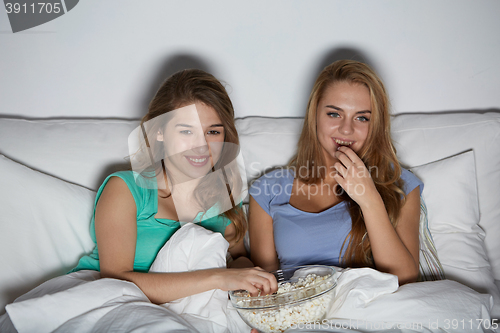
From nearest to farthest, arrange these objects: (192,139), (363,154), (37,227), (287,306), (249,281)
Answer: (287,306) → (249,281) → (37,227) → (192,139) → (363,154)

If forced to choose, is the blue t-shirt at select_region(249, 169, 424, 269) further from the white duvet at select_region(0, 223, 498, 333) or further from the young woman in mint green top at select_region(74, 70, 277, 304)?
the white duvet at select_region(0, 223, 498, 333)

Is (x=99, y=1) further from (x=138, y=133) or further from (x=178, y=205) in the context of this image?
(x=178, y=205)

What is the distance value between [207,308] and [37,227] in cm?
63

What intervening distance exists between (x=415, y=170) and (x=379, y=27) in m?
0.73

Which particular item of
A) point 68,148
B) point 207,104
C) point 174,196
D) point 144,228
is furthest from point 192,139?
point 68,148

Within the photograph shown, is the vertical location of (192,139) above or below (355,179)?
above

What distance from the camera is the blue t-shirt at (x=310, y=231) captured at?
4.41 ft

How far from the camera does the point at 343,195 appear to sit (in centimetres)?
A: 147

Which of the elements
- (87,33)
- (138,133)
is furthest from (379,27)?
(87,33)

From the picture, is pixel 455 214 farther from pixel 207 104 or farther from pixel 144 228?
pixel 144 228

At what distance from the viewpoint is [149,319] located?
0.90 metres

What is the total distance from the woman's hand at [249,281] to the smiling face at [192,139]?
44 cm

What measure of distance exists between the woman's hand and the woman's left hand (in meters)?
0.43

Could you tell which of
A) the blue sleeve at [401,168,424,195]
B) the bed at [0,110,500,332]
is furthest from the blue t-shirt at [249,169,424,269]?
the bed at [0,110,500,332]
